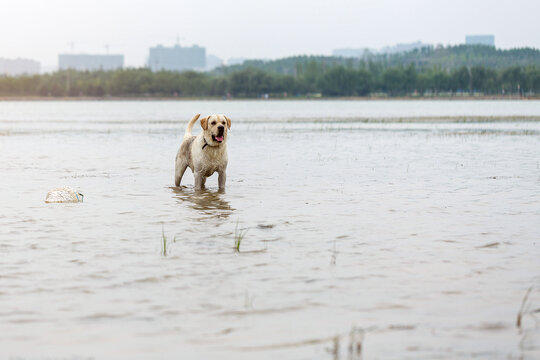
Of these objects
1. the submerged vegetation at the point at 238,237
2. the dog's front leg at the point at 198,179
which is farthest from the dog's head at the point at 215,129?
the submerged vegetation at the point at 238,237

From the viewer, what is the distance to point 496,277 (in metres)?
7.60

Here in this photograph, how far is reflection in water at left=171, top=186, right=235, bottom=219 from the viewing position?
12484 mm

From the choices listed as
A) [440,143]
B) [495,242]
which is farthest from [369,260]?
[440,143]

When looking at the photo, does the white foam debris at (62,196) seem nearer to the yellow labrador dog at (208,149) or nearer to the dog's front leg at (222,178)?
the yellow labrador dog at (208,149)

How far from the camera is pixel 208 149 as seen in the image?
1458 cm

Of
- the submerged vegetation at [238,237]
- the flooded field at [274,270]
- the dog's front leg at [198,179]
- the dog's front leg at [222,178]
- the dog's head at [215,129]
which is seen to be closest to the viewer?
the flooded field at [274,270]

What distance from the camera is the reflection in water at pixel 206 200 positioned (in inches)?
492

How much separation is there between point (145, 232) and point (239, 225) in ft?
4.77

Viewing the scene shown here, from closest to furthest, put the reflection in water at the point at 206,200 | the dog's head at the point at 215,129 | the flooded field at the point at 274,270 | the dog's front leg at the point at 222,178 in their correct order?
the flooded field at the point at 274,270
the reflection in water at the point at 206,200
the dog's head at the point at 215,129
the dog's front leg at the point at 222,178

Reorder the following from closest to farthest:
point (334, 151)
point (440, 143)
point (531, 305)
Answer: point (531, 305)
point (334, 151)
point (440, 143)

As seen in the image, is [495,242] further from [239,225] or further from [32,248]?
[32,248]

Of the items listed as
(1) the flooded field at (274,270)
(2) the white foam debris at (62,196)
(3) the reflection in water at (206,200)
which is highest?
(2) the white foam debris at (62,196)

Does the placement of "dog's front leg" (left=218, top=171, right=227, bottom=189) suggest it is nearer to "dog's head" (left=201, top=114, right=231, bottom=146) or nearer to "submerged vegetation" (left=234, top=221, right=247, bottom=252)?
"dog's head" (left=201, top=114, right=231, bottom=146)

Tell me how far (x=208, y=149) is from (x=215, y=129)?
0.58 m
